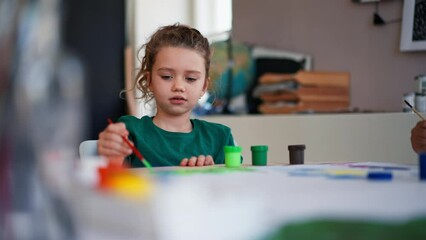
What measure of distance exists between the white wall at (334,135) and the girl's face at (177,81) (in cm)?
73

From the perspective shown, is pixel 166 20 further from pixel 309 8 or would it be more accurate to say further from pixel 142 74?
pixel 142 74

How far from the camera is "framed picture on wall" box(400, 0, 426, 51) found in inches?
80.7

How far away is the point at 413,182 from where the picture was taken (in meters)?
0.53

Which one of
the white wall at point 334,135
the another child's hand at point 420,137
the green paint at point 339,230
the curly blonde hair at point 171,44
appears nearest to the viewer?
the green paint at point 339,230

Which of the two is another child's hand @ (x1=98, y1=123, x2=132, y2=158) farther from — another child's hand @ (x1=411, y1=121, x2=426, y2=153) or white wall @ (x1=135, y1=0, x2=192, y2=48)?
white wall @ (x1=135, y1=0, x2=192, y2=48)

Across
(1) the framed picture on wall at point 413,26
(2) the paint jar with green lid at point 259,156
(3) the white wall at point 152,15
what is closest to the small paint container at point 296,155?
(2) the paint jar with green lid at point 259,156

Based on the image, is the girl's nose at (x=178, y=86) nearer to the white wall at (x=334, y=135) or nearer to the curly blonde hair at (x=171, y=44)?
the curly blonde hair at (x=171, y=44)

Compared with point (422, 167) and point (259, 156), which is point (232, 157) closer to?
point (259, 156)

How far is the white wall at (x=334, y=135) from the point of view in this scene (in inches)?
75.1

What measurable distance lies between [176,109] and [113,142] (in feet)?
1.48

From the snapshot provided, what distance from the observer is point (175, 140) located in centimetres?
117

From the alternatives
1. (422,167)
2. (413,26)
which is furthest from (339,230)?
(413,26)

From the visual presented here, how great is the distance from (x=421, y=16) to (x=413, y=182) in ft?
5.52

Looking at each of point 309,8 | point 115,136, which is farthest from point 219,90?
point 115,136
